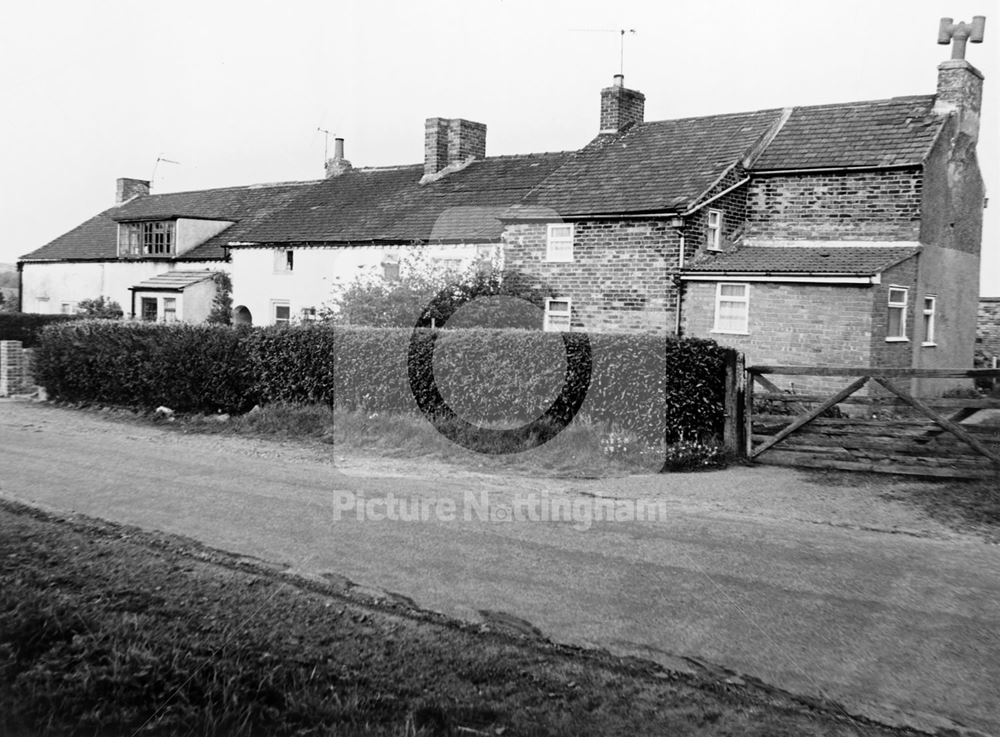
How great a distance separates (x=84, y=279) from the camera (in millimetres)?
47281

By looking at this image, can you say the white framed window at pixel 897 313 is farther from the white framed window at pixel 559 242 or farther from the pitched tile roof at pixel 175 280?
the pitched tile roof at pixel 175 280

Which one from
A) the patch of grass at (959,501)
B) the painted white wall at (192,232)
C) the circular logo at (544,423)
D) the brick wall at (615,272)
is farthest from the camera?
the painted white wall at (192,232)

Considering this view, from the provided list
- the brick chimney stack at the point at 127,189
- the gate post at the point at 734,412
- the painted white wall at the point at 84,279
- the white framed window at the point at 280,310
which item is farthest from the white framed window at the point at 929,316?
the brick chimney stack at the point at 127,189

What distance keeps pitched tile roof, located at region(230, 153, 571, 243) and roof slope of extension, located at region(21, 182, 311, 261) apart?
2831 millimetres

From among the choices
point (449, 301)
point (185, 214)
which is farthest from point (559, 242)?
point (185, 214)

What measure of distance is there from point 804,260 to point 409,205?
16.4m

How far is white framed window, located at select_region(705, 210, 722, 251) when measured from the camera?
88.3 feet

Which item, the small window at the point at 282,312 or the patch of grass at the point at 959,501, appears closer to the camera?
the patch of grass at the point at 959,501

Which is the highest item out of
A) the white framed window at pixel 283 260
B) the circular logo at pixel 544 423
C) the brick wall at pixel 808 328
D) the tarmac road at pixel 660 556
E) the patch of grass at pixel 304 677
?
the white framed window at pixel 283 260

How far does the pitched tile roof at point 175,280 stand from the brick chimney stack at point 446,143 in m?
10.6

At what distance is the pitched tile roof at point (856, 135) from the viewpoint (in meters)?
25.7

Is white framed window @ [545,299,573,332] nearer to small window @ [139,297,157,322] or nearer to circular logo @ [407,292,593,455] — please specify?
circular logo @ [407,292,593,455]

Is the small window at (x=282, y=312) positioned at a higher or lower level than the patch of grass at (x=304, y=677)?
higher

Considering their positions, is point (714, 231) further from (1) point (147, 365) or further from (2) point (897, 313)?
(1) point (147, 365)
